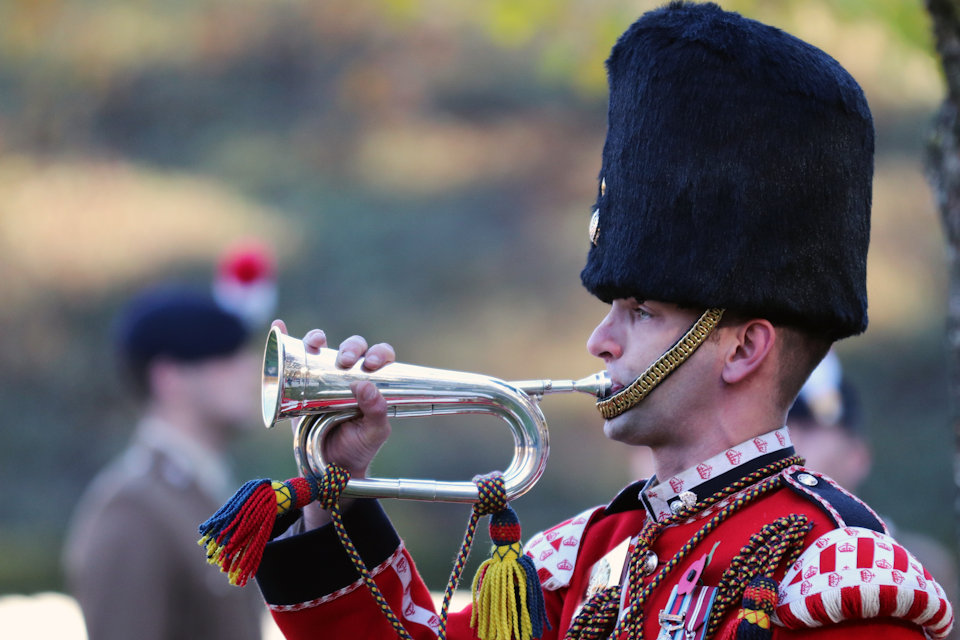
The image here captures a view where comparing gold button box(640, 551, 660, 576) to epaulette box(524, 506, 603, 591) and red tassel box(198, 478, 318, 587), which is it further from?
red tassel box(198, 478, 318, 587)

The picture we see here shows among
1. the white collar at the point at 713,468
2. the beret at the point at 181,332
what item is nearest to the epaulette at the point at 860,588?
the white collar at the point at 713,468

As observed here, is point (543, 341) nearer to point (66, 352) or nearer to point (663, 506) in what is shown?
point (66, 352)

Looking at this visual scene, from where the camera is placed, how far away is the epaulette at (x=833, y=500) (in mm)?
2324

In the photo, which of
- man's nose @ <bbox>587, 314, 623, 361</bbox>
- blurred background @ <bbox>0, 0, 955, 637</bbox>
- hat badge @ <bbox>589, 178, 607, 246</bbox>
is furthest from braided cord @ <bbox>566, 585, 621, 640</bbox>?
blurred background @ <bbox>0, 0, 955, 637</bbox>

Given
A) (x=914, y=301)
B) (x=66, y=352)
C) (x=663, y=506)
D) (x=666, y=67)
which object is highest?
(x=914, y=301)

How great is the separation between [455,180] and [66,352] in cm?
440

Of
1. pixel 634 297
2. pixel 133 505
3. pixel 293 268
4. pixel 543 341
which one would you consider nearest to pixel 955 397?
pixel 634 297

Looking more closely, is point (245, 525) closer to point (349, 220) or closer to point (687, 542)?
point (687, 542)

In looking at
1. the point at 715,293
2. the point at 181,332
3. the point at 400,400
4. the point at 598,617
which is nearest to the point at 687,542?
the point at 598,617

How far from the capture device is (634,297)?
260 cm

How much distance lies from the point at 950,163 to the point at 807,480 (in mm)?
1498

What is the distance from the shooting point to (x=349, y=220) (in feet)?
44.2

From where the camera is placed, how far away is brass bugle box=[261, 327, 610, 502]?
2.57 m

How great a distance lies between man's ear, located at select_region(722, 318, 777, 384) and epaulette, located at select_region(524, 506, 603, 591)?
55cm
